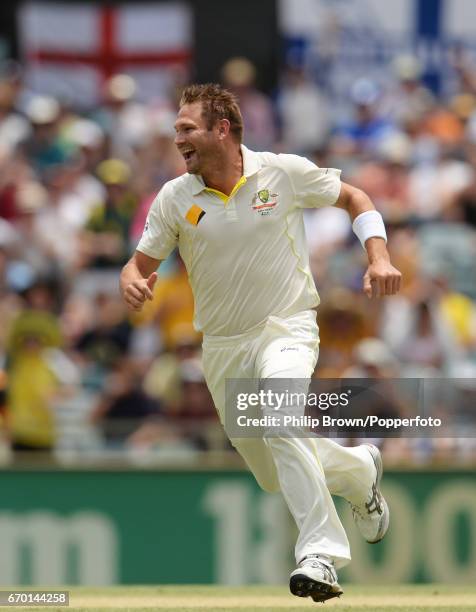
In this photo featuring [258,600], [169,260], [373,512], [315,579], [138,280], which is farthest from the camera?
[169,260]

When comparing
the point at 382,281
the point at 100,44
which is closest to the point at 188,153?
the point at 382,281

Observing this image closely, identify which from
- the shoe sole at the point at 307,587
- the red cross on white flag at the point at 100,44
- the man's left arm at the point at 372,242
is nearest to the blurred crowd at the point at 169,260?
the red cross on white flag at the point at 100,44

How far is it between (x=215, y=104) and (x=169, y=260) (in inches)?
228

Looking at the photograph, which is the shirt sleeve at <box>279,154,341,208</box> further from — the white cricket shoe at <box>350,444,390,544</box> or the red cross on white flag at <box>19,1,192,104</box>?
the red cross on white flag at <box>19,1,192,104</box>

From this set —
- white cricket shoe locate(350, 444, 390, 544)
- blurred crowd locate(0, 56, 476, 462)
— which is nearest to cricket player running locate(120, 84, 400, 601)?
white cricket shoe locate(350, 444, 390, 544)

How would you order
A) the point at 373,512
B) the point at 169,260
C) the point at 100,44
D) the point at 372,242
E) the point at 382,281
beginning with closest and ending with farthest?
the point at 382,281
the point at 372,242
the point at 373,512
the point at 169,260
the point at 100,44

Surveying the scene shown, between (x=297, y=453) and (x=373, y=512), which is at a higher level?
(x=297, y=453)

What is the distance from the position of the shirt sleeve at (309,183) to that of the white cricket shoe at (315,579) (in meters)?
1.69

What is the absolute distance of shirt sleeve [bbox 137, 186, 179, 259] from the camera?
303 inches

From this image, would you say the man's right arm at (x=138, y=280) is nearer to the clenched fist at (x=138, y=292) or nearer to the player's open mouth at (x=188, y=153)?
the clenched fist at (x=138, y=292)

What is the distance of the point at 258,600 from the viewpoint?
27.3ft

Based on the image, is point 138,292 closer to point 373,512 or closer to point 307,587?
point 307,587

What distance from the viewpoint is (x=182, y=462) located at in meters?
11.0

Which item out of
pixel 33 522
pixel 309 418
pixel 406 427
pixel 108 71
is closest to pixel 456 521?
pixel 406 427
